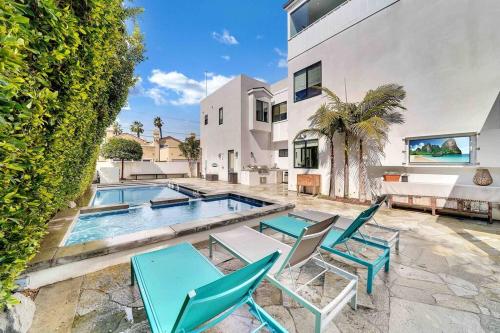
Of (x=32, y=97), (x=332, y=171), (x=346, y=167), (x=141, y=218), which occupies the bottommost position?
(x=141, y=218)

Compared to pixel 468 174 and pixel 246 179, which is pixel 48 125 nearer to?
pixel 468 174

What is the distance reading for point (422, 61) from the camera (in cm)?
668

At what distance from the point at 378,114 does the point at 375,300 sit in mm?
6878

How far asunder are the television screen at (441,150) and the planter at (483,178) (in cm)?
46

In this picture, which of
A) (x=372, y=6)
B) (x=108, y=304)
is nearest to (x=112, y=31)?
(x=108, y=304)

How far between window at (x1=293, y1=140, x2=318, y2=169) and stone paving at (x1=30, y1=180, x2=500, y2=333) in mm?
6500

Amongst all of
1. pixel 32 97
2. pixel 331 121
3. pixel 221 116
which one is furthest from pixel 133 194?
pixel 32 97

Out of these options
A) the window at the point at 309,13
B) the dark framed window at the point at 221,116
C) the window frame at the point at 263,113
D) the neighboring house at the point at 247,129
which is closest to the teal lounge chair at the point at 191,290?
the neighboring house at the point at 247,129

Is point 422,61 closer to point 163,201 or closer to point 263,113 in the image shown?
point 263,113

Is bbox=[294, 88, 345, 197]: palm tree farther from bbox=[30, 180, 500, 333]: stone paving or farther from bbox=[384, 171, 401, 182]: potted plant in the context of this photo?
bbox=[30, 180, 500, 333]: stone paving

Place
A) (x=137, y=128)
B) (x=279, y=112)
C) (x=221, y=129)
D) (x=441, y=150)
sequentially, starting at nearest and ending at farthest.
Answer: (x=441, y=150) < (x=279, y=112) < (x=221, y=129) < (x=137, y=128)

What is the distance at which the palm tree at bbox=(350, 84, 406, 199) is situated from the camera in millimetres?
6859

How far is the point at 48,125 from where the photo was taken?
2.01 meters

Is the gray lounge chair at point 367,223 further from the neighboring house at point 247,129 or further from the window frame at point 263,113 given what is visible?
the window frame at point 263,113
